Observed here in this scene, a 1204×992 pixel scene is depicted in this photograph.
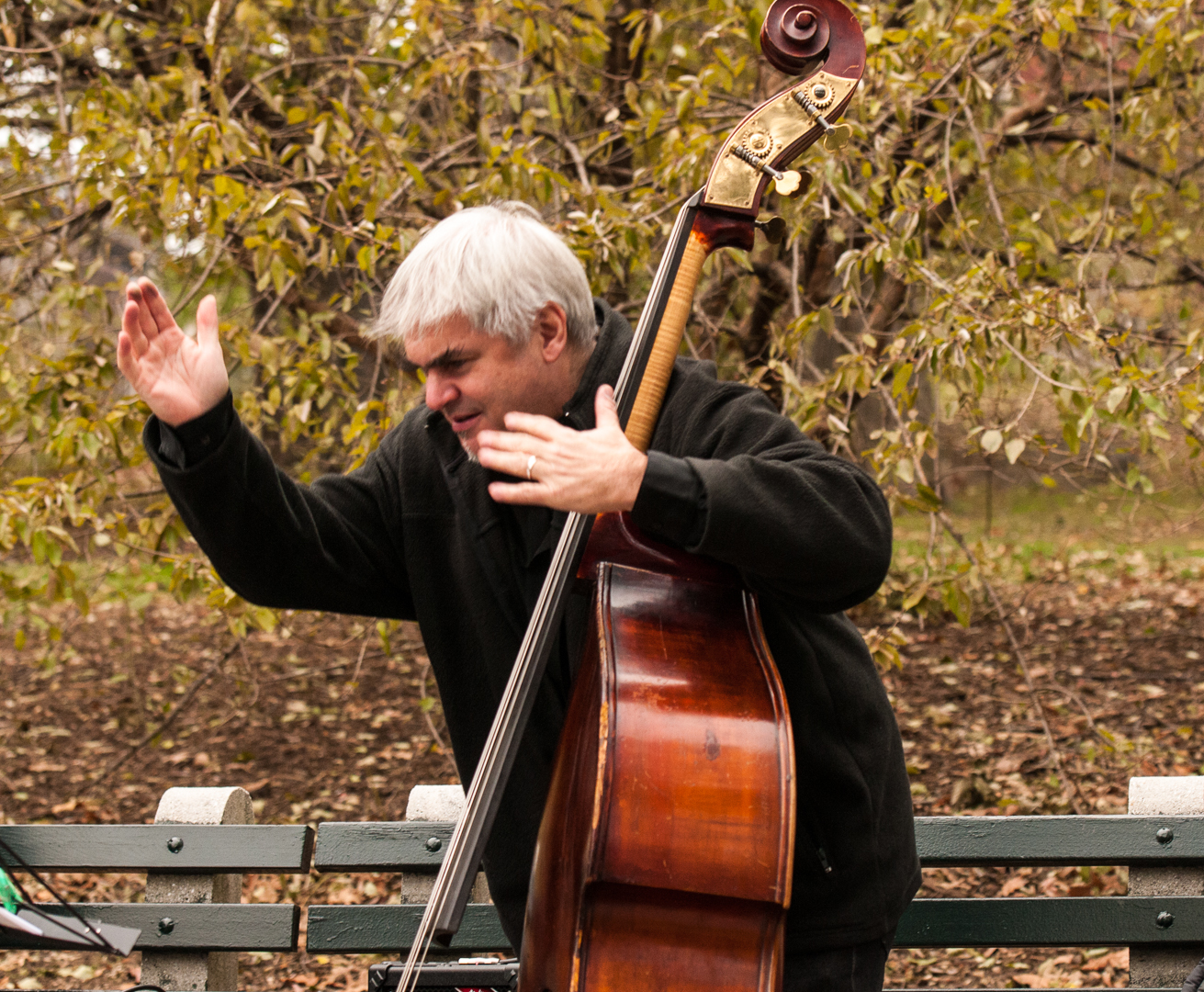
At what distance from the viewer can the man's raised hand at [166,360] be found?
1.73 m

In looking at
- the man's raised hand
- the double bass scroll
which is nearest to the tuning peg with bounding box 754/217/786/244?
the double bass scroll

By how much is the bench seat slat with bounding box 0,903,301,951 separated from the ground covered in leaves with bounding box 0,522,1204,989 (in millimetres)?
1438

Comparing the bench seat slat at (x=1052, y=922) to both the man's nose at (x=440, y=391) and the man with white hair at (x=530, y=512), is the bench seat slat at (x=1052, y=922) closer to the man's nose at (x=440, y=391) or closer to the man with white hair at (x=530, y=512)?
the man with white hair at (x=530, y=512)

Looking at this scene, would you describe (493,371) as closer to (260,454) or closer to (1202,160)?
(260,454)

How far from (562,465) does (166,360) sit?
0.65 metres

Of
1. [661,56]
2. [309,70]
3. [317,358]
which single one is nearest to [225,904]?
[317,358]

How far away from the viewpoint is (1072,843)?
2.39 m

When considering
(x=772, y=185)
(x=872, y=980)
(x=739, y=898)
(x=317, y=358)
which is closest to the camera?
(x=739, y=898)

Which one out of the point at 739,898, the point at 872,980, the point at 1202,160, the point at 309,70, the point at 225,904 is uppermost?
the point at 309,70

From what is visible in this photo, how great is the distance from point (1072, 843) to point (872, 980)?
0.76m

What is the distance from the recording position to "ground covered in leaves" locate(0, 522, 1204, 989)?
409 cm

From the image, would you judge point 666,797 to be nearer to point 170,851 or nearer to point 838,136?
point 838,136

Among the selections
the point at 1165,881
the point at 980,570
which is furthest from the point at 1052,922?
the point at 980,570

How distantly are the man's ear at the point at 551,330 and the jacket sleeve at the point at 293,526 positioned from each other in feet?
1.29
